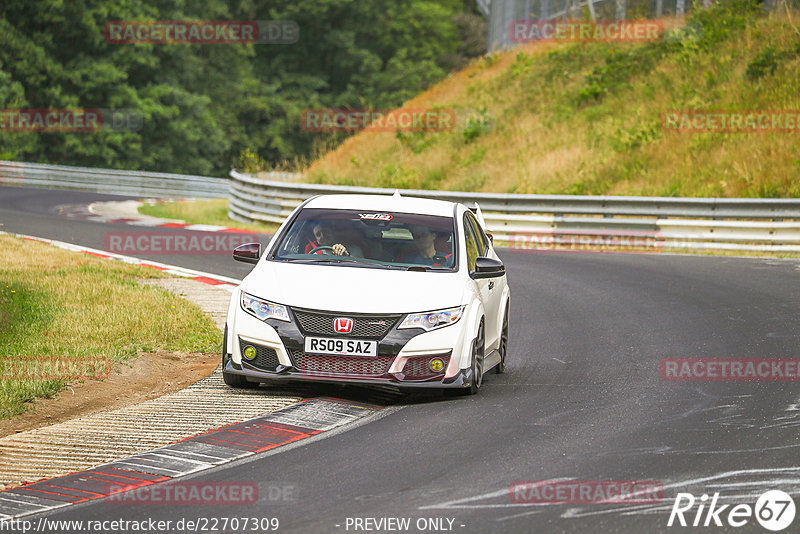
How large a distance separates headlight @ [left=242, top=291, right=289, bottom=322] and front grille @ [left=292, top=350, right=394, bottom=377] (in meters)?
0.32

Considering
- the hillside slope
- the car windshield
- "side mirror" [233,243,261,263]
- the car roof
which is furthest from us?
the hillside slope

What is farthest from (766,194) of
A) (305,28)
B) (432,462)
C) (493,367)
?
(305,28)

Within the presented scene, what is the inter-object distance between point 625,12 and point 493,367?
28.4 metres

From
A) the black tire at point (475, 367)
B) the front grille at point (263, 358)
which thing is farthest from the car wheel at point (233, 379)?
the black tire at point (475, 367)

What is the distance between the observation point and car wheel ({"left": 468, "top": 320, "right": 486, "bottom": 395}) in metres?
9.03

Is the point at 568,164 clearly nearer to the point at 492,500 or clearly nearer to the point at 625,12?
the point at 625,12

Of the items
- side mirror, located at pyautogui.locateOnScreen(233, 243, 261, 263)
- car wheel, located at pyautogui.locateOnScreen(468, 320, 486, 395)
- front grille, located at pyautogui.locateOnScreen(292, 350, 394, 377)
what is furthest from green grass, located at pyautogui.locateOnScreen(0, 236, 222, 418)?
car wheel, located at pyautogui.locateOnScreen(468, 320, 486, 395)

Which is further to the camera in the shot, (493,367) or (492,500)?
(493,367)

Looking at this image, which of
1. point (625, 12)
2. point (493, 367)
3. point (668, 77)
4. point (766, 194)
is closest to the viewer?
point (493, 367)

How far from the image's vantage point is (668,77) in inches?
1277

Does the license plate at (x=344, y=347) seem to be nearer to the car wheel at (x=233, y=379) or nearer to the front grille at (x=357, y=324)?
the front grille at (x=357, y=324)

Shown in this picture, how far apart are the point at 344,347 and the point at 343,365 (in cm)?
15

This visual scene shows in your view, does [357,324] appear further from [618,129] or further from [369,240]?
[618,129]

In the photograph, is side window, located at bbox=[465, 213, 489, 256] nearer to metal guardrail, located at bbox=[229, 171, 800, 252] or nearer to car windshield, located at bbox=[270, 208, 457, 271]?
car windshield, located at bbox=[270, 208, 457, 271]
